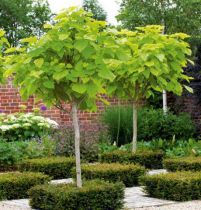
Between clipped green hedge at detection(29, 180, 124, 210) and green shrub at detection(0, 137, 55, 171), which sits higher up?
green shrub at detection(0, 137, 55, 171)

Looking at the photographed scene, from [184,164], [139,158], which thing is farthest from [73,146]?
[184,164]

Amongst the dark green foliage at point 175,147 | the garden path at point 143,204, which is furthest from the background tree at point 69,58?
the dark green foliage at point 175,147

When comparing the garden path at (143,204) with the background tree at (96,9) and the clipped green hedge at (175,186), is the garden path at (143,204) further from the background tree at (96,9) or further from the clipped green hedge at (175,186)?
the background tree at (96,9)

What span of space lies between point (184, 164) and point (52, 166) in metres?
2.23

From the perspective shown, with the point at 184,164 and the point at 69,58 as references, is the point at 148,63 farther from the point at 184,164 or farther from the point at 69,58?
the point at 69,58

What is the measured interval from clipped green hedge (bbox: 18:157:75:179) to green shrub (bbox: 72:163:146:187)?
110cm

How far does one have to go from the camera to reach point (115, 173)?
8.80m

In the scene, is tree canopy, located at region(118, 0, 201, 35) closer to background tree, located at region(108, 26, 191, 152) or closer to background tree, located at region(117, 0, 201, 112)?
background tree, located at region(117, 0, 201, 112)

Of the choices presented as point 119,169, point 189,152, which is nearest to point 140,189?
point 119,169

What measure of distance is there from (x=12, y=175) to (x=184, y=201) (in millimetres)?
2450

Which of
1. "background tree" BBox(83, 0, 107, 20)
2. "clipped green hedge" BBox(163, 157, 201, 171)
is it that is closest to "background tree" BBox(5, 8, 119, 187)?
"clipped green hedge" BBox(163, 157, 201, 171)

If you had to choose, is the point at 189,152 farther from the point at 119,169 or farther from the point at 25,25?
the point at 25,25

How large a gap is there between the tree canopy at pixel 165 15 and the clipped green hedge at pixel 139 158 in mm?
7105

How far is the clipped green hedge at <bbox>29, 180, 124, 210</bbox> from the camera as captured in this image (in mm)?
6746
